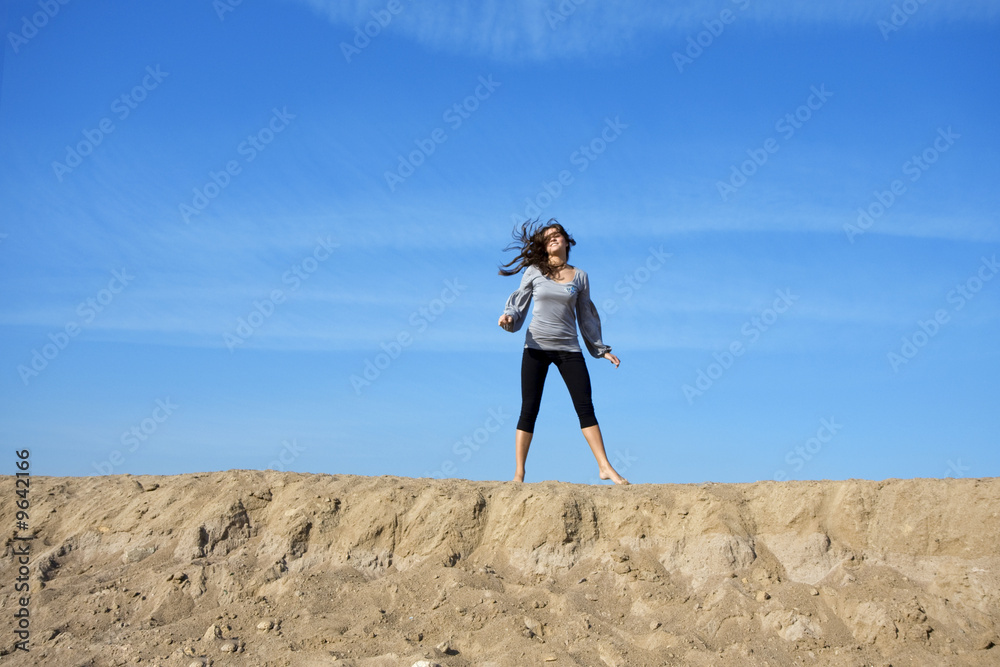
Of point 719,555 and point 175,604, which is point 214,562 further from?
point 719,555

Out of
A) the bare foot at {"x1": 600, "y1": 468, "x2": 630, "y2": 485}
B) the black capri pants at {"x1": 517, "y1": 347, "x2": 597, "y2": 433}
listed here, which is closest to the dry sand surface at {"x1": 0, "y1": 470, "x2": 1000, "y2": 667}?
the bare foot at {"x1": 600, "y1": 468, "x2": 630, "y2": 485}

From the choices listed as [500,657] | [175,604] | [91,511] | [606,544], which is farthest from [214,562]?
[606,544]

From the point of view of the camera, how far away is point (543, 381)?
710 cm

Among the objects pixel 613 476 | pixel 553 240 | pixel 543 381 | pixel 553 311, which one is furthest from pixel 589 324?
pixel 613 476

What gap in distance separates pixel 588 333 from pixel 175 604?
4.18 metres

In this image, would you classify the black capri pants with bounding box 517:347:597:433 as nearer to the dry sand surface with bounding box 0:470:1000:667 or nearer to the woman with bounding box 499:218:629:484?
the woman with bounding box 499:218:629:484

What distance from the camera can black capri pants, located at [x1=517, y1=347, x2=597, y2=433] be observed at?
272 inches

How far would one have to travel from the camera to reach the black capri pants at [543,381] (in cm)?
691

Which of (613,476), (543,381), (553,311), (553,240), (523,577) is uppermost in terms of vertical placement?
(553,240)

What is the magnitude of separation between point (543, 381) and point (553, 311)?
2.15 feet

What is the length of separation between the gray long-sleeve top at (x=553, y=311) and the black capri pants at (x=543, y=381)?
0.08m

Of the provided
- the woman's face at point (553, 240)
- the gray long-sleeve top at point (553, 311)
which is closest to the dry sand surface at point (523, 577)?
the gray long-sleeve top at point (553, 311)

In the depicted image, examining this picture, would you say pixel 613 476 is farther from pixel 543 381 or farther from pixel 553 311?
pixel 553 311

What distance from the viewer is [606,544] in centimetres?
589
